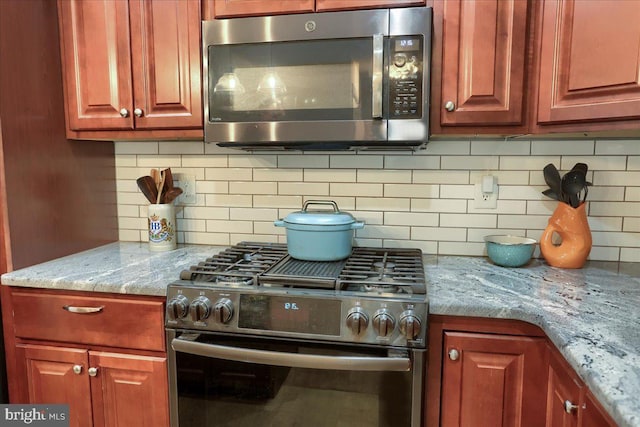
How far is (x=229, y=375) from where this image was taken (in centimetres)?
128

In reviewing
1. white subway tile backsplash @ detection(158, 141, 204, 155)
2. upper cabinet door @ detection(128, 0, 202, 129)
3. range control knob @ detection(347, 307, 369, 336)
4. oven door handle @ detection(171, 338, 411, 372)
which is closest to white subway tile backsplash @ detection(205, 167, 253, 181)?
white subway tile backsplash @ detection(158, 141, 204, 155)

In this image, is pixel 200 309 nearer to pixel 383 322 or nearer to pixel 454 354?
pixel 383 322

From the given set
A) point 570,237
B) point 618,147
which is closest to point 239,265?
point 570,237

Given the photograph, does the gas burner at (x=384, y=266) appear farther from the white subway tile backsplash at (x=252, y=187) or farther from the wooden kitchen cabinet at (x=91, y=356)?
the wooden kitchen cabinet at (x=91, y=356)

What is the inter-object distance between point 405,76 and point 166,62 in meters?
0.90

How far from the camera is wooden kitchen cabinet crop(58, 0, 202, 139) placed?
156 centimetres

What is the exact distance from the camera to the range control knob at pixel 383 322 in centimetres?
115

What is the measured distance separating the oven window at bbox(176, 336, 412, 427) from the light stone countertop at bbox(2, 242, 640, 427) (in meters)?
0.26

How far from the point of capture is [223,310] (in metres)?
1.24

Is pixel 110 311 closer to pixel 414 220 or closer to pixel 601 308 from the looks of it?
pixel 414 220

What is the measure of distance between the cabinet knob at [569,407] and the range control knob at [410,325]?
37 cm

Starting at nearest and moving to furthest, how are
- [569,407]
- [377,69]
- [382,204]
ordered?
[569,407]
[377,69]
[382,204]

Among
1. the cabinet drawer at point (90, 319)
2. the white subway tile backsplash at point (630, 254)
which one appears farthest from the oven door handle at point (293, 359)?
the white subway tile backsplash at point (630, 254)

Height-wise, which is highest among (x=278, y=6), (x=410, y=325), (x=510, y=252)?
(x=278, y=6)
